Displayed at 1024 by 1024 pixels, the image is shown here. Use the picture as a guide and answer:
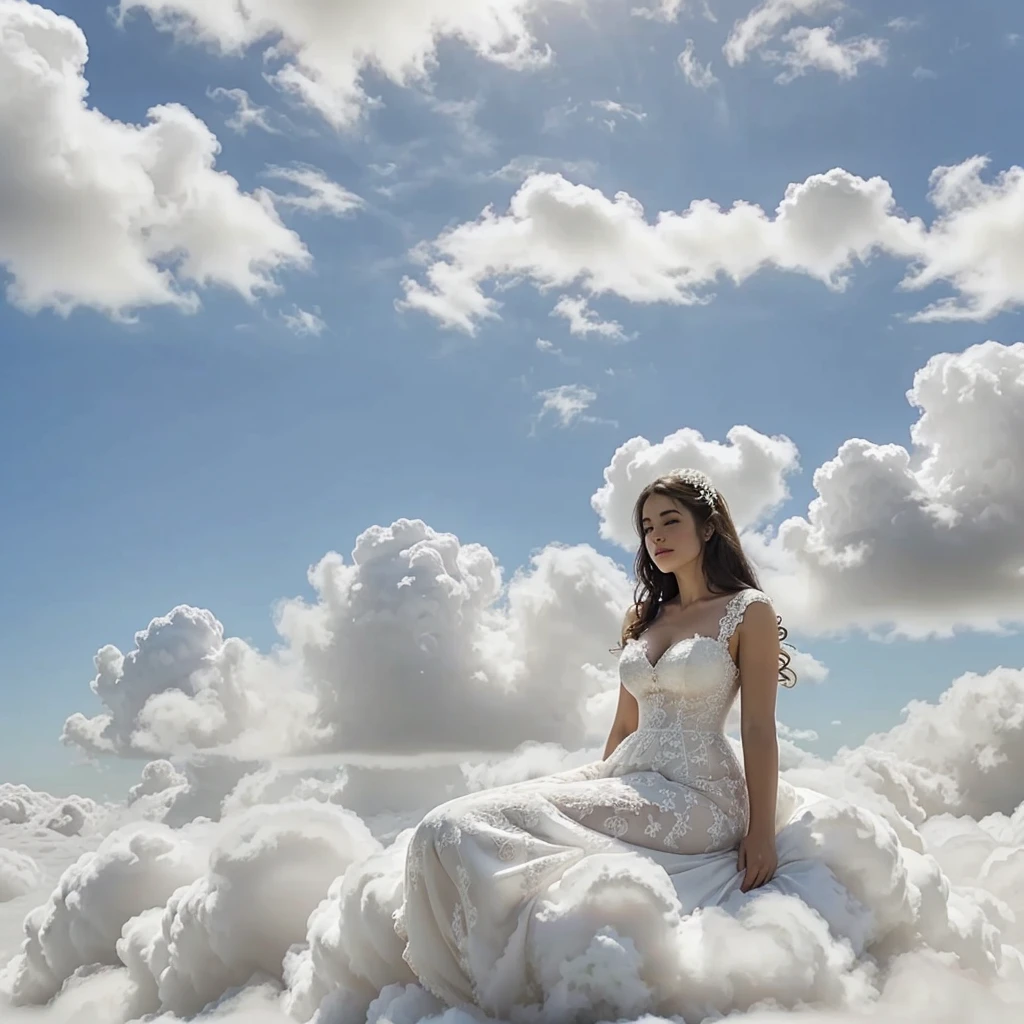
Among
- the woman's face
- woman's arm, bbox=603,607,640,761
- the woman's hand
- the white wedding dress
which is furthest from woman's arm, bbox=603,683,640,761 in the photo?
the woman's hand

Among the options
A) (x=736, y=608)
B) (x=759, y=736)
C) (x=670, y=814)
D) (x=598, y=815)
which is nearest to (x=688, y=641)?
(x=736, y=608)

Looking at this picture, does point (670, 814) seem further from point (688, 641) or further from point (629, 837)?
point (688, 641)

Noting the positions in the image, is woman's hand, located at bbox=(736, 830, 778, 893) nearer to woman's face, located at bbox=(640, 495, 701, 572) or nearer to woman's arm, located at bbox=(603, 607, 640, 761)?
woman's arm, located at bbox=(603, 607, 640, 761)

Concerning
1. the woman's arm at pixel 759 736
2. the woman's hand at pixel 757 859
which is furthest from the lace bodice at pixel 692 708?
the woman's hand at pixel 757 859

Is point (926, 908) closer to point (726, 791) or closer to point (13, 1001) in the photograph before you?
point (726, 791)

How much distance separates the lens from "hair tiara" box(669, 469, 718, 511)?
268 inches

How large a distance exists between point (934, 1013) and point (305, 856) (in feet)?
16.7

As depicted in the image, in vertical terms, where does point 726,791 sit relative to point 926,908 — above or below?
above

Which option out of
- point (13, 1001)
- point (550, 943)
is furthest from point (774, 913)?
point (13, 1001)

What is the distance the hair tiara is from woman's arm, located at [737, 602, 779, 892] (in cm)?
92

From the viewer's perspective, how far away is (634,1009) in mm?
4918

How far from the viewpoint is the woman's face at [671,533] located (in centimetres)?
673

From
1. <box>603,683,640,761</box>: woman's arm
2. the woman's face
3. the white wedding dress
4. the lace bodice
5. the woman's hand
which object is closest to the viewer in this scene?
the white wedding dress

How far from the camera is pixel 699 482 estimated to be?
22.4 ft
